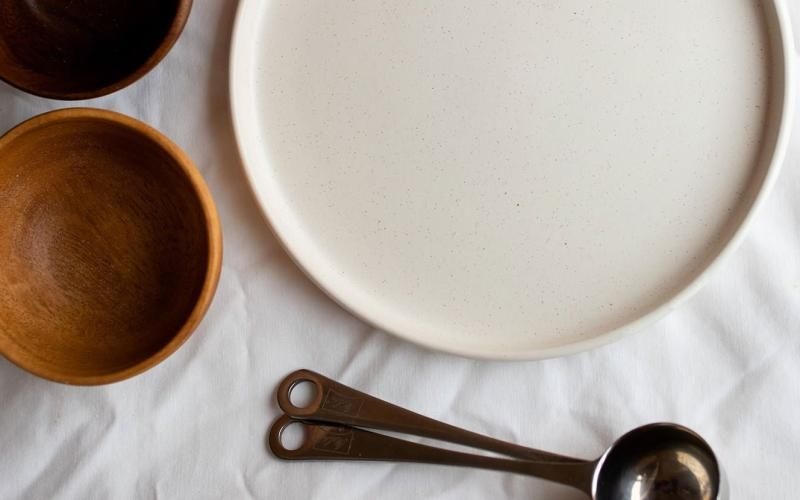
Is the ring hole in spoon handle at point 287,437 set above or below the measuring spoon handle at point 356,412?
below

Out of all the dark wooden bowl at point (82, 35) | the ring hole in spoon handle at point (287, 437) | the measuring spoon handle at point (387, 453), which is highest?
the dark wooden bowl at point (82, 35)

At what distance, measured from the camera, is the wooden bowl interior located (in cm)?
69

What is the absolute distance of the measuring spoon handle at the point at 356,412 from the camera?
0.68m

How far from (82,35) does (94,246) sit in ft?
0.59

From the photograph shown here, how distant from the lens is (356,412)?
2.26 ft

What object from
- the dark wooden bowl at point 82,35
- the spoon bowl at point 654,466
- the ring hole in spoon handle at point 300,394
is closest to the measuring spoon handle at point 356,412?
the ring hole in spoon handle at point 300,394

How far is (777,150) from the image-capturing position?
2.15 ft

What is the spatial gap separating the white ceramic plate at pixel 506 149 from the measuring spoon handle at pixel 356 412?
7 centimetres

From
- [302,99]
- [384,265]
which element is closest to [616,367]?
[384,265]

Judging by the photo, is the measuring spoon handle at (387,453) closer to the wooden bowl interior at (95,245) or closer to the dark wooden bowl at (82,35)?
the wooden bowl interior at (95,245)

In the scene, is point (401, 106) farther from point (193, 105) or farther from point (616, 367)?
point (616, 367)

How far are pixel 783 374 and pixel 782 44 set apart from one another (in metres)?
0.27

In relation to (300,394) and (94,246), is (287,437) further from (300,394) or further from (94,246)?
(94,246)

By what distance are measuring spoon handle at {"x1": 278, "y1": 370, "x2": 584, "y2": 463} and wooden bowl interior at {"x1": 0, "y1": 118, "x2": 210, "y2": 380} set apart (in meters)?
0.12
